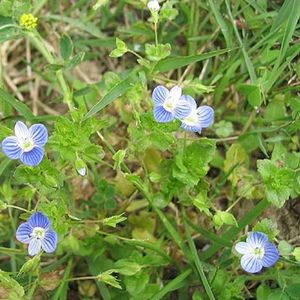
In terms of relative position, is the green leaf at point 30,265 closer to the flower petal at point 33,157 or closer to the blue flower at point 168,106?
the flower petal at point 33,157

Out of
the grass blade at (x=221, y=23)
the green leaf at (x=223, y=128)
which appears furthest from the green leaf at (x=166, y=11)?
the green leaf at (x=223, y=128)

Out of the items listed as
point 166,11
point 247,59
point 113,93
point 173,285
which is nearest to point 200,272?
point 173,285

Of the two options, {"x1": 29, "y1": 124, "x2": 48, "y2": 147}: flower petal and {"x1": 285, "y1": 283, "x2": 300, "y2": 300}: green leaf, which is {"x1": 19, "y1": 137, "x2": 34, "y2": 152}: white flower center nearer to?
{"x1": 29, "y1": 124, "x2": 48, "y2": 147}: flower petal

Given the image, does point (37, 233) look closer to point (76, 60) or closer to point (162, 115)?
point (162, 115)

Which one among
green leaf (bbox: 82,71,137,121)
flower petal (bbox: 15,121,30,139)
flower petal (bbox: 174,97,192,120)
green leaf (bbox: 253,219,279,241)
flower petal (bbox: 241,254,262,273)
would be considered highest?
green leaf (bbox: 82,71,137,121)

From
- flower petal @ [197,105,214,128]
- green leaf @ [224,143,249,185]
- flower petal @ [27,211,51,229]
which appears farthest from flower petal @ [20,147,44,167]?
green leaf @ [224,143,249,185]

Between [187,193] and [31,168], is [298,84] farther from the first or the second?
[31,168]
